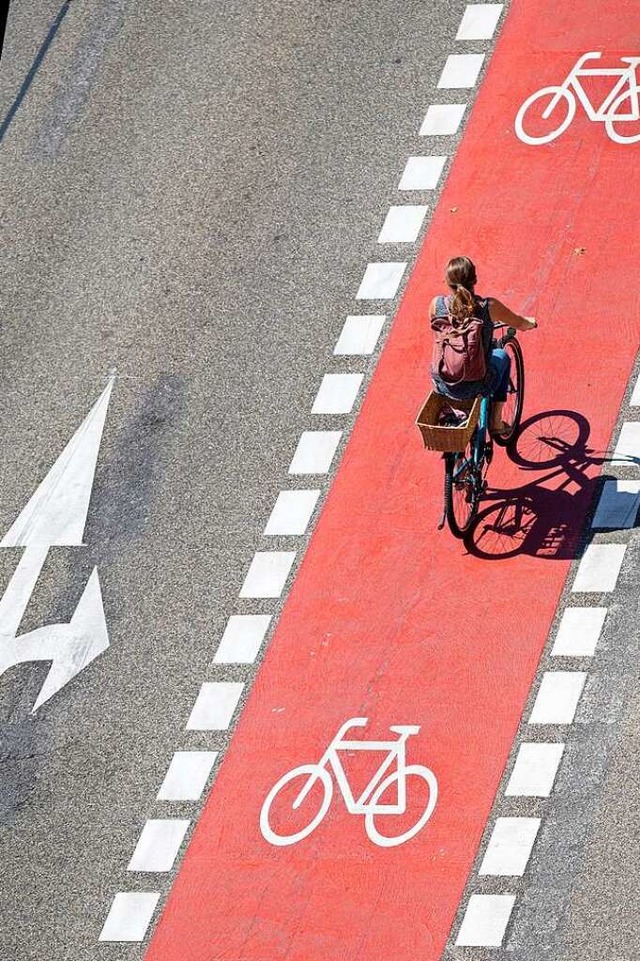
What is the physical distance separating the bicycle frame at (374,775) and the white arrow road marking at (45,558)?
6.93 feet

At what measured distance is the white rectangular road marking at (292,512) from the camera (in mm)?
12930

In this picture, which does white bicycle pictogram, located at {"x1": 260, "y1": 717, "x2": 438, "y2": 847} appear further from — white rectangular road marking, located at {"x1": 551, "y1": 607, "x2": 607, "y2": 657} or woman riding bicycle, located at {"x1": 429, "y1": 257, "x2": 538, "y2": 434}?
woman riding bicycle, located at {"x1": 429, "y1": 257, "x2": 538, "y2": 434}

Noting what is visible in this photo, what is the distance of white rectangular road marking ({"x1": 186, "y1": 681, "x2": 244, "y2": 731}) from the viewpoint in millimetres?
11867

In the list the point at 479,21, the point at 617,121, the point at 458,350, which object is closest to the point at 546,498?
the point at 458,350

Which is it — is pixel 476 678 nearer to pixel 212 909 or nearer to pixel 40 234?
pixel 212 909

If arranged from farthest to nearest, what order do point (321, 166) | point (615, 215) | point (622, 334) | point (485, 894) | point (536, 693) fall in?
1. point (321, 166)
2. point (615, 215)
3. point (622, 334)
4. point (536, 693)
5. point (485, 894)

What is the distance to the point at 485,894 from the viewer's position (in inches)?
412

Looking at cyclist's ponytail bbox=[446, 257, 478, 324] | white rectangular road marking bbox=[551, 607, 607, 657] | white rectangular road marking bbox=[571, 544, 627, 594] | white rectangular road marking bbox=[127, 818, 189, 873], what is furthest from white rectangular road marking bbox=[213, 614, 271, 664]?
cyclist's ponytail bbox=[446, 257, 478, 324]

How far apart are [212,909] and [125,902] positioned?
2.07 ft

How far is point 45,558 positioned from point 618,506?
4520 millimetres

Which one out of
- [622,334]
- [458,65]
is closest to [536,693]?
[622,334]

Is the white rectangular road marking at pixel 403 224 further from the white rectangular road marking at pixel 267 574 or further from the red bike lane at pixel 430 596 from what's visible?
the white rectangular road marking at pixel 267 574

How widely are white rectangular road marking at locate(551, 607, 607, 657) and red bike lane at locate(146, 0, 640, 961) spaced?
148 mm

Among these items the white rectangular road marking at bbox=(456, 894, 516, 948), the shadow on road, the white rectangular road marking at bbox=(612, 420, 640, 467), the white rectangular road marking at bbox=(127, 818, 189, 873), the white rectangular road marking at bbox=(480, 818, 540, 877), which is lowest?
the white rectangular road marking at bbox=(456, 894, 516, 948)
